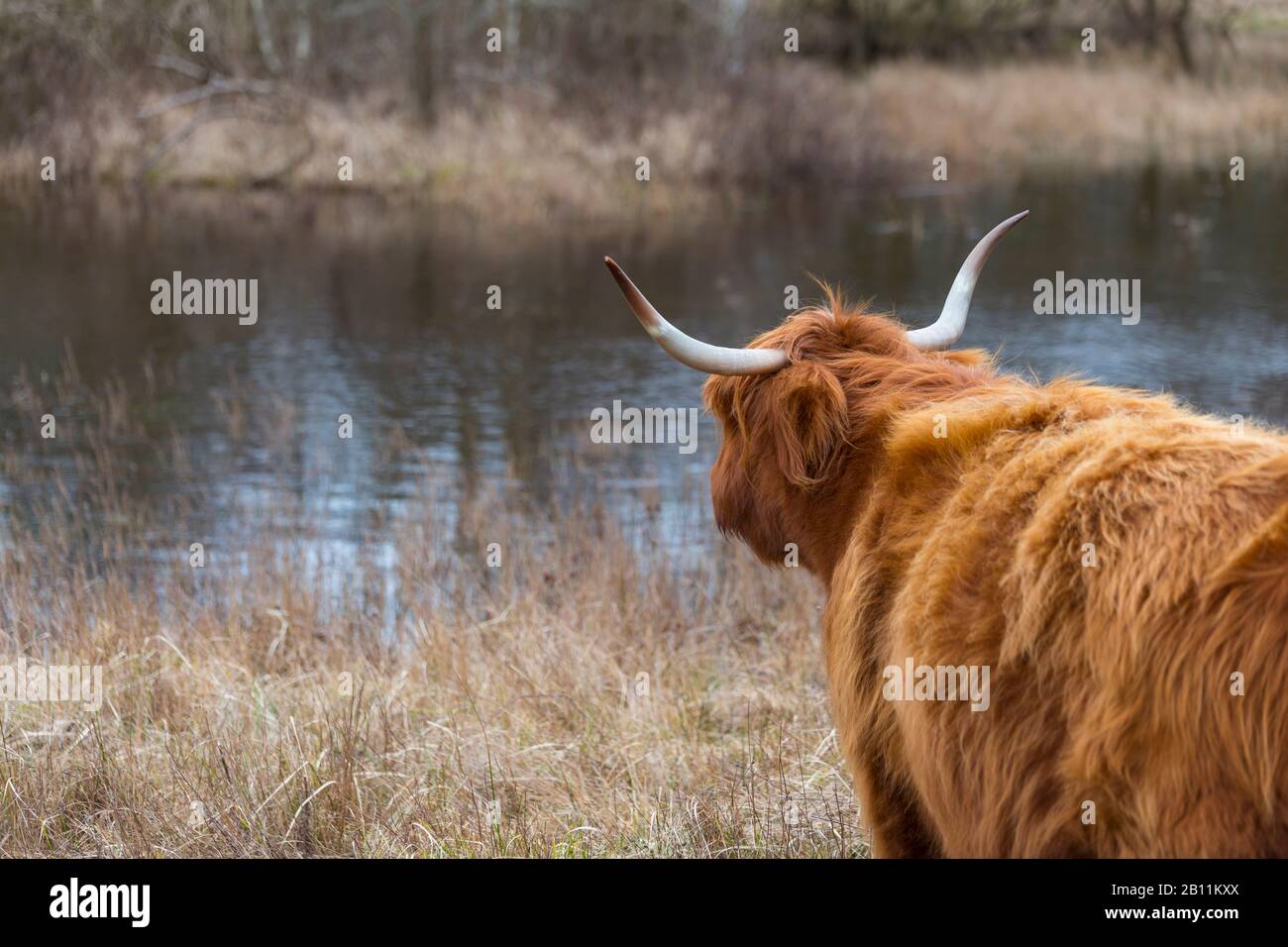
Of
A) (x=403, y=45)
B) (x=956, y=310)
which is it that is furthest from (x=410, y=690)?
(x=403, y=45)

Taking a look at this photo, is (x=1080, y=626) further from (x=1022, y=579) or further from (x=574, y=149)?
(x=574, y=149)

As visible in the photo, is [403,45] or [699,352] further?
[403,45]

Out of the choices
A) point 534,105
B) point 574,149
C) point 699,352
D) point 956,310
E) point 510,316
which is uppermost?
point 534,105

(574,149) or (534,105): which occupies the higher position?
(534,105)

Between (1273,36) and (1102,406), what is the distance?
46.5 metres

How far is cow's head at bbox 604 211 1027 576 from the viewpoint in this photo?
3156mm

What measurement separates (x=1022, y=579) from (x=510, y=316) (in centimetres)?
1368

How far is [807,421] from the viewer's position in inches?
125

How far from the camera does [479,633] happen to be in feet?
Result: 21.8

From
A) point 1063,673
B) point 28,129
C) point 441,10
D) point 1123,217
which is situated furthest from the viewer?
point 441,10

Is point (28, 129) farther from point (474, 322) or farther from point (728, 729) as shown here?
point (728, 729)

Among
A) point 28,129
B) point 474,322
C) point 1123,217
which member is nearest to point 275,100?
point 28,129

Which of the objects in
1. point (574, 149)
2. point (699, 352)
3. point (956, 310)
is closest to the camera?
point (699, 352)
